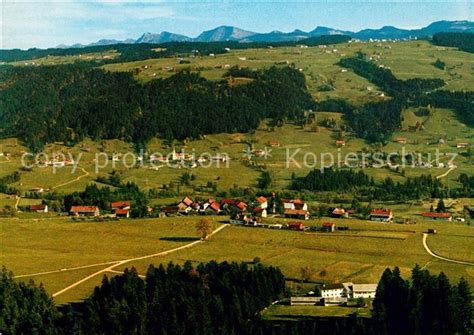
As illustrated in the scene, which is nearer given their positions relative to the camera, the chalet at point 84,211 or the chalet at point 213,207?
the chalet at point 213,207

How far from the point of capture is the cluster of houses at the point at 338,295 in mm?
70688

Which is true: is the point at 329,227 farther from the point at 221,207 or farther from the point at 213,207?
the point at 213,207

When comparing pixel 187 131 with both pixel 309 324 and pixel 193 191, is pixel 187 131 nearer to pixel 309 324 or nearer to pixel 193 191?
pixel 193 191

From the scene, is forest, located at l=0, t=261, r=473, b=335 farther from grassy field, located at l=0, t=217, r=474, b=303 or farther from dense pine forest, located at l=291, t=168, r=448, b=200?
Result: dense pine forest, located at l=291, t=168, r=448, b=200

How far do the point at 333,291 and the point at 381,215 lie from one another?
1625 inches

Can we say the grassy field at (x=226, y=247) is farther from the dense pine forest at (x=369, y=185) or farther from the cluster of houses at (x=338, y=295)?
the dense pine forest at (x=369, y=185)

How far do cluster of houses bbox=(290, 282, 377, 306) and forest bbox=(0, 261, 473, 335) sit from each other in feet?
11.4

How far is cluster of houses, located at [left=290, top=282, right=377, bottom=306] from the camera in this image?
232 ft

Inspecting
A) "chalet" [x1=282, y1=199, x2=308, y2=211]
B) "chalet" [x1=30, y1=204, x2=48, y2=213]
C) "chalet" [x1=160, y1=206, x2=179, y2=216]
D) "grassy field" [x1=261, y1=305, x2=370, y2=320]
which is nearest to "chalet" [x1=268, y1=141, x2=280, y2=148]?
"chalet" [x1=282, y1=199, x2=308, y2=211]

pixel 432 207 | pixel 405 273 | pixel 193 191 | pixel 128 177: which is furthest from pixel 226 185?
pixel 405 273

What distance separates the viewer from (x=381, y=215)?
11062 cm

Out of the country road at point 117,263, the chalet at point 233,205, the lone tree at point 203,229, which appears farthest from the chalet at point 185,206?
the lone tree at point 203,229

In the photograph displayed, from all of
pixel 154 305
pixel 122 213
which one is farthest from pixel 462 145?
pixel 154 305

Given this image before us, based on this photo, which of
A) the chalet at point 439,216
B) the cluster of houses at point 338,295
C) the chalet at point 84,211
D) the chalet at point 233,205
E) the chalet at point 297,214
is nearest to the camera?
the cluster of houses at point 338,295
